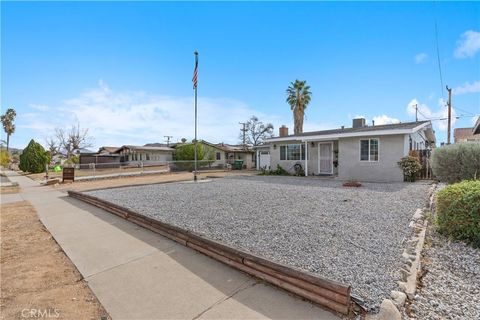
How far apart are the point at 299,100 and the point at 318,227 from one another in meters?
25.4

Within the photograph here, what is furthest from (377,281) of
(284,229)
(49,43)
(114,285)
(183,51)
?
(183,51)

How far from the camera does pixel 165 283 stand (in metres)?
3.02

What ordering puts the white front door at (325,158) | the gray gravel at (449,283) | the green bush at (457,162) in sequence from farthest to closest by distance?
1. the white front door at (325,158)
2. the green bush at (457,162)
3. the gray gravel at (449,283)

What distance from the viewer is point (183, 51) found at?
15102 millimetres

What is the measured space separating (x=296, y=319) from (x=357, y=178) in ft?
40.0

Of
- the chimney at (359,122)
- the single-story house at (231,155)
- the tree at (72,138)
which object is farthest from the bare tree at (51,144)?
the chimney at (359,122)

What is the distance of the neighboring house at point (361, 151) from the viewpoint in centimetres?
1174

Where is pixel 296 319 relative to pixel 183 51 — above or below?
below

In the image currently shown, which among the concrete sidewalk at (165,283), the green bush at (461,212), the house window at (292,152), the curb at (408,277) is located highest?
the house window at (292,152)

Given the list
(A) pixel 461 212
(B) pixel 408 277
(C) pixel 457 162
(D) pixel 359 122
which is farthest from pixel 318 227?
(D) pixel 359 122

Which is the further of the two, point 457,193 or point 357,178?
point 357,178

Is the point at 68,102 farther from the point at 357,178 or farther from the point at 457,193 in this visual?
the point at 457,193

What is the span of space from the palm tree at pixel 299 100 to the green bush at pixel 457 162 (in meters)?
20.3

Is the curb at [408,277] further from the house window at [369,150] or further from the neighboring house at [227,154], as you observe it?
the neighboring house at [227,154]
